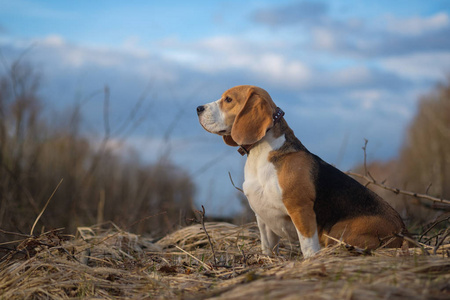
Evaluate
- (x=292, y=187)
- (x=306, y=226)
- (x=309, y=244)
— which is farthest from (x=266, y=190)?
(x=309, y=244)

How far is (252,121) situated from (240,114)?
0.41 feet

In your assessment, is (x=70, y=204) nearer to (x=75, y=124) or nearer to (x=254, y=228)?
(x=75, y=124)

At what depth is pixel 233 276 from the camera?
125 inches

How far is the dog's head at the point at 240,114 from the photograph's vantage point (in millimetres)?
3973

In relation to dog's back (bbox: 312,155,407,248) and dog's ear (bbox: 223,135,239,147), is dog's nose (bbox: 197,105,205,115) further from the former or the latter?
dog's back (bbox: 312,155,407,248)

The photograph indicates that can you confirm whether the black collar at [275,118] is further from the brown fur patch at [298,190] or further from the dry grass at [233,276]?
the dry grass at [233,276]

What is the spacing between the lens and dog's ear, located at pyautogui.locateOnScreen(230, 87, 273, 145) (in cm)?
396

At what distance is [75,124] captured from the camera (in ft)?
30.1

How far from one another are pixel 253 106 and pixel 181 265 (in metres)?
1.44

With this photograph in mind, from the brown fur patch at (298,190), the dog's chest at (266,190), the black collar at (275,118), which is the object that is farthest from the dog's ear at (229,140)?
the brown fur patch at (298,190)

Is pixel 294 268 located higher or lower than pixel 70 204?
higher

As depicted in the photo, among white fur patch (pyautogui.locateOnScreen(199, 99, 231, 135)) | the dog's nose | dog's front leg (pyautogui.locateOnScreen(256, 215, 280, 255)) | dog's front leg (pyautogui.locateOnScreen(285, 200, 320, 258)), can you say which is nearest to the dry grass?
dog's front leg (pyautogui.locateOnScreen(256, 215, 280, 255))

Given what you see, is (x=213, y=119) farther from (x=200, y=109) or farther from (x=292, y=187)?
(x=292, y=187)

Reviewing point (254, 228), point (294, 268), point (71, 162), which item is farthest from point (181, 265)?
point (71, 162)
